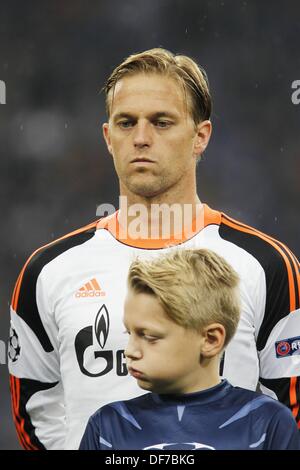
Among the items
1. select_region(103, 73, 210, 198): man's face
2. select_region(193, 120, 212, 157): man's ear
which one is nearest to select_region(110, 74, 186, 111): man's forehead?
select_region(103, 73, 210, 198): man's face

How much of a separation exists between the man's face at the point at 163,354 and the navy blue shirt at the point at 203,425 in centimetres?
5

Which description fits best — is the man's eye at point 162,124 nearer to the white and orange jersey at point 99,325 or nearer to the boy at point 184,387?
the white and orange jersey at point 99,325

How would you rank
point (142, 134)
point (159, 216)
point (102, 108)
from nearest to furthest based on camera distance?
point (142, 134)
point (159, 216)
point (102, 108)

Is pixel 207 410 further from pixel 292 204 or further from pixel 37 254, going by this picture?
pixel 292 204

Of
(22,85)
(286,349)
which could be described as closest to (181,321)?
(286,349)

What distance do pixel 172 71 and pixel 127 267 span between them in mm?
719

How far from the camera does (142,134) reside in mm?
3227

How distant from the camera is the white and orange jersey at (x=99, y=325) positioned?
3.28 metres

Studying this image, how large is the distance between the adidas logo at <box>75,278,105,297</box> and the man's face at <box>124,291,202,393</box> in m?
0.43

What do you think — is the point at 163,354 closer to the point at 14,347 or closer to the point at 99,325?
the point at 99,325

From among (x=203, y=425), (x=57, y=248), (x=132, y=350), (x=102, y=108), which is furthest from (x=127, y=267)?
(x=102, y=108)

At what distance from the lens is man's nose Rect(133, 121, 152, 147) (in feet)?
10.6

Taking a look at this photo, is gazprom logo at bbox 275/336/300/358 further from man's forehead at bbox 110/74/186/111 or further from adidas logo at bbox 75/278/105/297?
man's forehead at bbox 110/74/186/111

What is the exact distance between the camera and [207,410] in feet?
9.69
